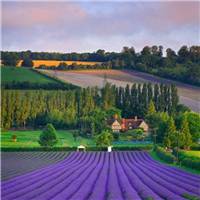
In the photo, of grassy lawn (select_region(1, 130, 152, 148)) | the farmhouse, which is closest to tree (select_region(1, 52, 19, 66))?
grassy lawn (select_region(1, 130, 152, 148))

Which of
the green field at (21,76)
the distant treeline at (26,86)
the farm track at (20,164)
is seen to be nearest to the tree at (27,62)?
the green field at (21,76)

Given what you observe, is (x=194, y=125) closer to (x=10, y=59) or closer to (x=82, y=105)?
(x=82, y=105)

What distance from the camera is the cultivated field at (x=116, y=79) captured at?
106 metres

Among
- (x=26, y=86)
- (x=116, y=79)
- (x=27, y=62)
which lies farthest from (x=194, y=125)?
(x=27, y=62)

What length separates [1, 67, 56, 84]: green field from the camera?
107500 mm

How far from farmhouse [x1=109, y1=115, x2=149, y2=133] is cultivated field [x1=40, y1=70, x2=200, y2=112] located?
362 inches

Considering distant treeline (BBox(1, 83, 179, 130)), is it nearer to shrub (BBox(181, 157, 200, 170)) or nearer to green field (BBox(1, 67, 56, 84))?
green field (BBox(1, 67, 56, 84))

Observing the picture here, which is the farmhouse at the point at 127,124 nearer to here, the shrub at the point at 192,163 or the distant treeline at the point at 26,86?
the distant treeline at the point at 26,86

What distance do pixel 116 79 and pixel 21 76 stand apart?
19.3 metres

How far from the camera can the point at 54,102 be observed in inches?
4023

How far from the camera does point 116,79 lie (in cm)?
11869

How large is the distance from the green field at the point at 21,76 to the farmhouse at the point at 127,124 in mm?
16910

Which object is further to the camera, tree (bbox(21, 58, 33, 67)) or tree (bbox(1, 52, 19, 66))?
tree (bbox(21, 58, 33, 67))

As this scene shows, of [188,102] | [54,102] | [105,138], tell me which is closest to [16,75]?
[54,102]
